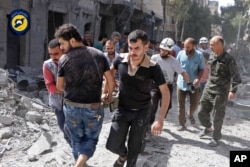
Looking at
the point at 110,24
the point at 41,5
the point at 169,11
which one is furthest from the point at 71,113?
the point at 169,11

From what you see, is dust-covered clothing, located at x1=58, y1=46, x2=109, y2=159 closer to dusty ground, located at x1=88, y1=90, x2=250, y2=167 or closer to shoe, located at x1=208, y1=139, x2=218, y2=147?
dusty ground, located at x1=88, y1=90, x2=250, y2=167

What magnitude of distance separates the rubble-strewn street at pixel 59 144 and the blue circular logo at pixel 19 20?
4081mm

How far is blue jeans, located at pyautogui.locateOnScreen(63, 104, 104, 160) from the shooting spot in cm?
347

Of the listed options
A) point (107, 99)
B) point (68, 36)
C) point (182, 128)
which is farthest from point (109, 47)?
point (182, 128)

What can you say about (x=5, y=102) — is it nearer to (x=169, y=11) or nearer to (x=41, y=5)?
(x=41, y=5)

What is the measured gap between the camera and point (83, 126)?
3.57 meters

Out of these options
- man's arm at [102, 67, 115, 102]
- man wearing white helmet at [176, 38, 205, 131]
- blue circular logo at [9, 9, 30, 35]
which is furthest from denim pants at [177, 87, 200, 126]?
blue circular logo at [9, 9, 30, 35]

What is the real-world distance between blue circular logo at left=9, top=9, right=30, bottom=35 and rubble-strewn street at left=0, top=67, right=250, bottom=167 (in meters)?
4.08

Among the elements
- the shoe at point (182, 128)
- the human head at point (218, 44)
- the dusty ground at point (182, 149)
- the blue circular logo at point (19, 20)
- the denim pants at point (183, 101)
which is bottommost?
the dusty ground at point (182, 149)

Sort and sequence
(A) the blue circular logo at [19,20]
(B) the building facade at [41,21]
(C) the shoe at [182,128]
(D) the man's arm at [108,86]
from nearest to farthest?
(D) the man's arm at [108,86], (C) the shoe at [182,128], (B) the building facade at [41,21], (A) the blue circular logo at [19,20]

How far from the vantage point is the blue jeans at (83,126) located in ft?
11.4

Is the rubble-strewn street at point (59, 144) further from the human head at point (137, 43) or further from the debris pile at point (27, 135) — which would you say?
the human head at point (137, 43)

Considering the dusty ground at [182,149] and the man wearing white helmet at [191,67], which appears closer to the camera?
the dusty ground at [182,149]

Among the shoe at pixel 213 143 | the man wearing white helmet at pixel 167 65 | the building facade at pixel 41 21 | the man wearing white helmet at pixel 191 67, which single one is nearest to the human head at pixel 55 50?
the man wearing white helmet at pixel 167 65
